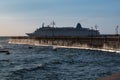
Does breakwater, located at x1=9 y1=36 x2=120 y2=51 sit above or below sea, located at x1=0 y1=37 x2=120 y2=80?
above

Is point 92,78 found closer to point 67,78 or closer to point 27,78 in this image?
point 67,78

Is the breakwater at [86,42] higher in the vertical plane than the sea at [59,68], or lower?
higher

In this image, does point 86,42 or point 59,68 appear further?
point 86,42

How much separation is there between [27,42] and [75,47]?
222 feet

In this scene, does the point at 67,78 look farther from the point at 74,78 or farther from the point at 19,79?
the point at 19,79

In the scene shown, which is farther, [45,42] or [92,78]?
[45,42]

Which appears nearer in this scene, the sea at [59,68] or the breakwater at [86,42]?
the sea at [59,68]

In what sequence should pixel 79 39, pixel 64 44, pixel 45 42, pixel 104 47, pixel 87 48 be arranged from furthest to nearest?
1. pixel 45 42
2. pixel 64 44
3. pixel 79 39
4. pixel 87 48
5. pixel 104 47

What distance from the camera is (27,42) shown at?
184000mm

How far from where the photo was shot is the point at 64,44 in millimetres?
133250

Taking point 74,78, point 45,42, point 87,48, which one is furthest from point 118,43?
point 45,42

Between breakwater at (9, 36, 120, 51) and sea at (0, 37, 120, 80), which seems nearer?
sea at (0, 37, 120, 80)

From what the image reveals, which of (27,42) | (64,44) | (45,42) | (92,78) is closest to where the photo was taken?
(92,78)

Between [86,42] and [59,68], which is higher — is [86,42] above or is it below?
above
